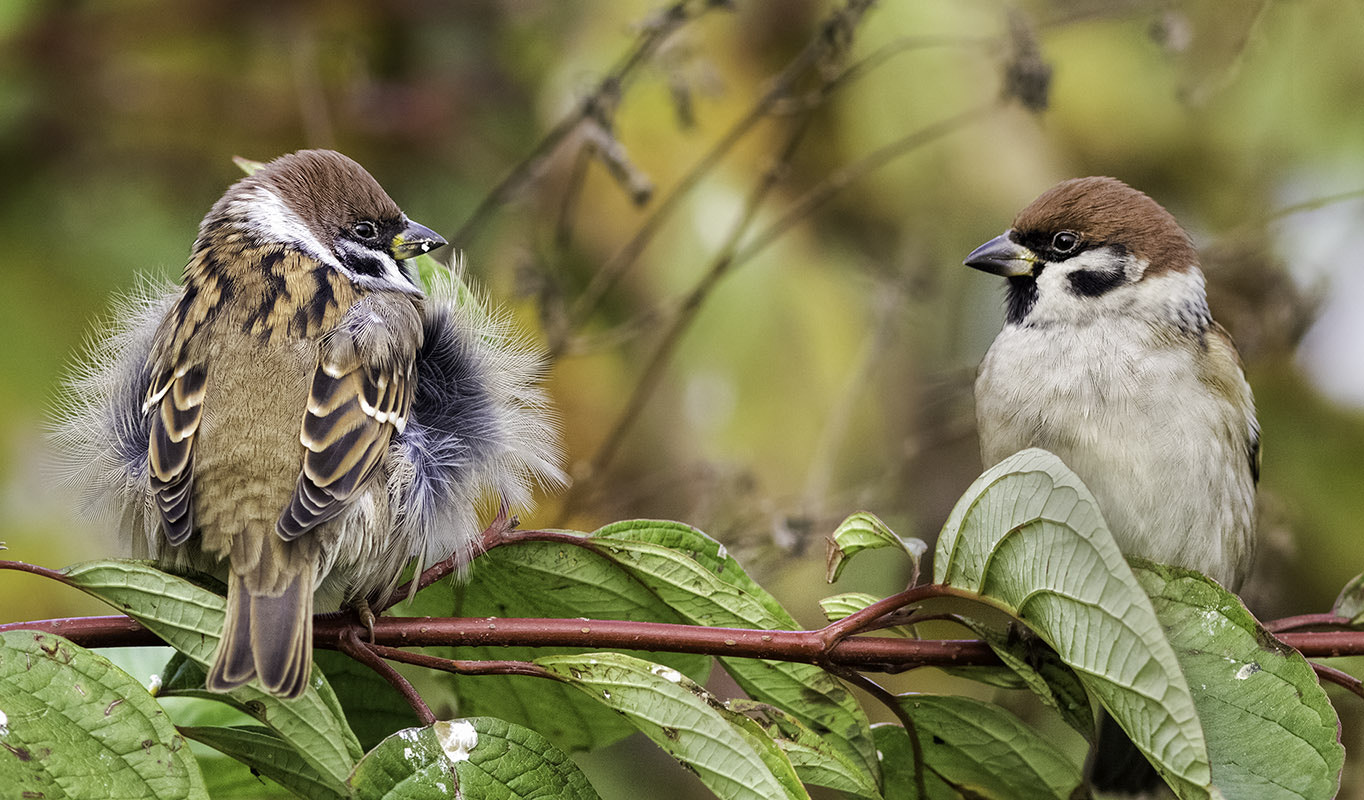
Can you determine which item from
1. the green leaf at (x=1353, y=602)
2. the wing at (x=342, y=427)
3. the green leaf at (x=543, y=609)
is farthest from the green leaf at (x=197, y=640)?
the green leaf at (x=1353, y=602)

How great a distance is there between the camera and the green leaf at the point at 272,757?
49.3 inches

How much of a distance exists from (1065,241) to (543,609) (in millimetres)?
1086

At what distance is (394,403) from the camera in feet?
5.25

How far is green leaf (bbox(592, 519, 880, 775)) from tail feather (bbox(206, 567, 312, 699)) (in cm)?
34

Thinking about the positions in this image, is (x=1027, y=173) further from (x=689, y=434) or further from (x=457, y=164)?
(x=457, y=164)

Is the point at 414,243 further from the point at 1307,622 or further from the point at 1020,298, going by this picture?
the point at 1307,622

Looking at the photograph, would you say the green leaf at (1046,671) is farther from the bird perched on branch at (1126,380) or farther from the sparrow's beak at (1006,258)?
the sparrow's beak at (1006,258)

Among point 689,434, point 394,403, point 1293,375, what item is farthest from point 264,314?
point 1293,375

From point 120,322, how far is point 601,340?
125 cm

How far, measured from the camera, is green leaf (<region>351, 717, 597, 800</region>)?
46.8 inches

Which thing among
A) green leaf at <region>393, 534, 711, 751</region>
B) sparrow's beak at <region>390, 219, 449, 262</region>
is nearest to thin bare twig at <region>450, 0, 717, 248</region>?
sparrow's beak at <region>390, 219, 449, 262</region>

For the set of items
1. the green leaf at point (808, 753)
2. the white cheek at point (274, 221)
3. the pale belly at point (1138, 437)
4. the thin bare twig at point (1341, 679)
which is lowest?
the green leaf at point (808, 753)

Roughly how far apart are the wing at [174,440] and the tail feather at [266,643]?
149 mm

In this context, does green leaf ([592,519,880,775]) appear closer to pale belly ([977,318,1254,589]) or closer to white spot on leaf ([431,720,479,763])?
white spot on leaf ([431,720,479,763])
